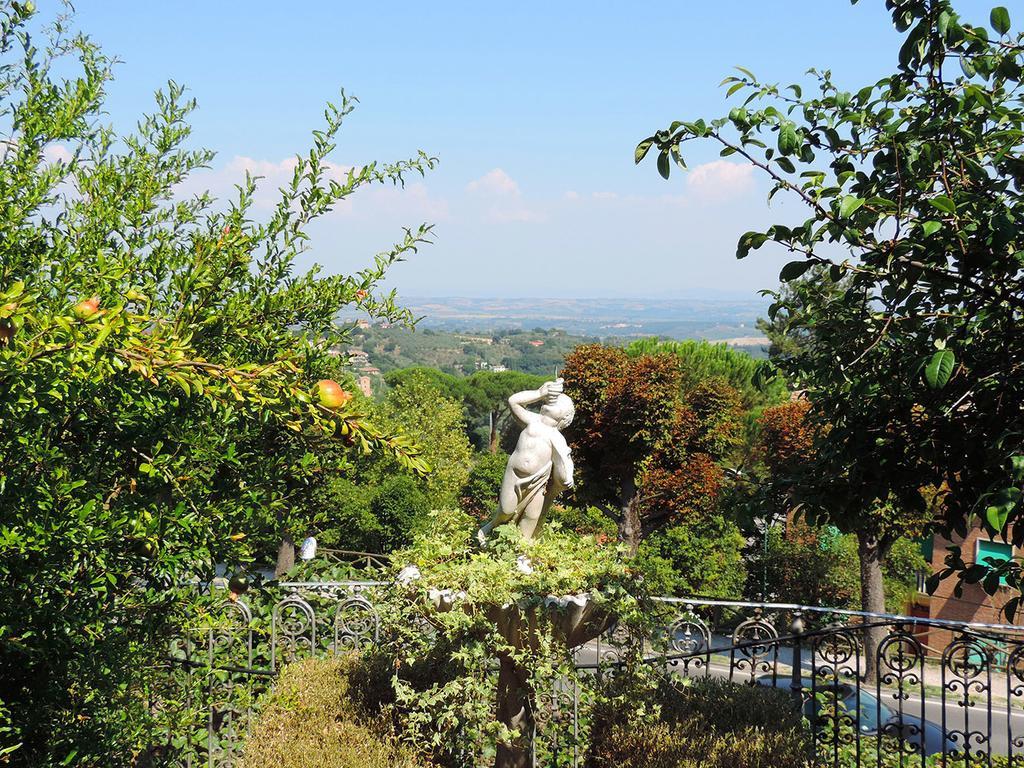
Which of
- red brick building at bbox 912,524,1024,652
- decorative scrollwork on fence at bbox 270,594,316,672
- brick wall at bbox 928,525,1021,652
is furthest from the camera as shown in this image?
brick wall at bbox 928,525,1021,652

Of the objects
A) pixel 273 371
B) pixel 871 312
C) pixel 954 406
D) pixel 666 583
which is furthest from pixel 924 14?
pixel 666 583

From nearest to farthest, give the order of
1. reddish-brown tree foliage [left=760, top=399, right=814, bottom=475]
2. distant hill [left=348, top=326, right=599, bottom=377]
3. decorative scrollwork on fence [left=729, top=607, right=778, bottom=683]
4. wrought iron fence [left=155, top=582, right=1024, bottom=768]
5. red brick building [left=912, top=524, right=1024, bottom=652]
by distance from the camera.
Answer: wrought iron fence [left=155, top=582, right=1024, bottom=768], decorative scrollwork on fence [left=729, top=607, right=778, bottom=683], red brick building [left=912, top=524, right=1024, bottom=652], reddish-brown tree foliage [left=760, top=399, right=814, bottom=475], distant hill [left=348, top=326, right=599, bottom=377]

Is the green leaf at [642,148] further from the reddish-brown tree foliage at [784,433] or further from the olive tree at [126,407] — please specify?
the reddish-brown tree foliage at [784,433]

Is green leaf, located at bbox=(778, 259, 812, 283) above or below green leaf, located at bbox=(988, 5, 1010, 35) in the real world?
below

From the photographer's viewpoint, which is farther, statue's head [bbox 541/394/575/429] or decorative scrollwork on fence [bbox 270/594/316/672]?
decorative scrollwork on fence [bbox 270/594/316/672]

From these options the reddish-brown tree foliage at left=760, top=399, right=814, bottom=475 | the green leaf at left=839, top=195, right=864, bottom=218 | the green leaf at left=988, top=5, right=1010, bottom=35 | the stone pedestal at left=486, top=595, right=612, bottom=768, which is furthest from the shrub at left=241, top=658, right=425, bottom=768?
the reddish-brown tree foliage at left=760, top=399, right=814, bottom=475

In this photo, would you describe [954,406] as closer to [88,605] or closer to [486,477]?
[88,605]

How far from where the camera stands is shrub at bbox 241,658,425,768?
4836 millimetres

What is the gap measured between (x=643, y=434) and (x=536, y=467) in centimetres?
1332

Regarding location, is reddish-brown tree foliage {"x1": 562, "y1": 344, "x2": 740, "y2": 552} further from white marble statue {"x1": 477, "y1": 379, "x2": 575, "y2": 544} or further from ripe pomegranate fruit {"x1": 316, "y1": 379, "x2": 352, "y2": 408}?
ripe pomegranate fruit {"x1": 316, "y1": 379, "x2": 352, "y2": 408}

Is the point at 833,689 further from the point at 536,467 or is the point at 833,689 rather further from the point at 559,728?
the point at 536,467

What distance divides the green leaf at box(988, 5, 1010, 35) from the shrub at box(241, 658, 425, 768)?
4417 mm

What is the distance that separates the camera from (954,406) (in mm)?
3574

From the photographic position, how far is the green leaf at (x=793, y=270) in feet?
11.8
